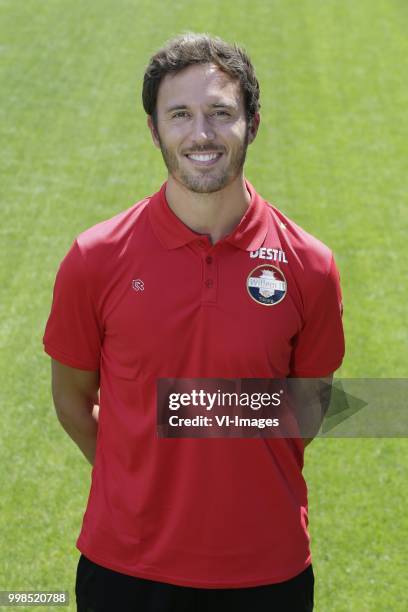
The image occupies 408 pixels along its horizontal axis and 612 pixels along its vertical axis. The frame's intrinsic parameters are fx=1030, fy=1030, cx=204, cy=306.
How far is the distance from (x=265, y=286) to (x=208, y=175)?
0.36 metres

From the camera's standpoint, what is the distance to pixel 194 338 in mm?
2943

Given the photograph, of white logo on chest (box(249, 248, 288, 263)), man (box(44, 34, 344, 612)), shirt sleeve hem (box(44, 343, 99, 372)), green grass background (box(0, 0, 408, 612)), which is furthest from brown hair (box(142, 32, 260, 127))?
green grass background (box(0, 0, 408, 612))

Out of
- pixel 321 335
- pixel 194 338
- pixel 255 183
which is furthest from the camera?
pixel 255 183

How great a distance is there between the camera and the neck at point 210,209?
10.1 ft

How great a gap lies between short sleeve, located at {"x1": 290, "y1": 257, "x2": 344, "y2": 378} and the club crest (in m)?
0.12

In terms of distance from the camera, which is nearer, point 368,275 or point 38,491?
point 38,491

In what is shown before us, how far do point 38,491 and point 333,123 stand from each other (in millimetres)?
6233

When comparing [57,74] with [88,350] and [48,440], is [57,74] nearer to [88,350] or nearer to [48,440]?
[48,440]

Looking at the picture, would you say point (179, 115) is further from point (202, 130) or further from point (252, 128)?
point (252, 128)

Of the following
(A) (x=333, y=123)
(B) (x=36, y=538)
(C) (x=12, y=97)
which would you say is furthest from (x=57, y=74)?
(B) (x=36, y=538)

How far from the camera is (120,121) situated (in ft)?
34.1

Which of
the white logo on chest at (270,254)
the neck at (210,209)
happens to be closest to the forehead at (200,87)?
the neck at (210,209)

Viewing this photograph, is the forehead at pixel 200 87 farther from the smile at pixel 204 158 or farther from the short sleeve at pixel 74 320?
the short sleeve at pixel 74 320

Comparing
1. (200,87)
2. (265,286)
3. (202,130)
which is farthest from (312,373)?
(200,87)
